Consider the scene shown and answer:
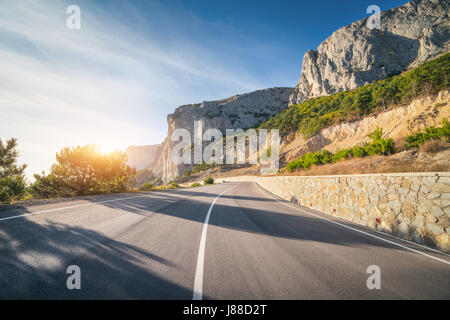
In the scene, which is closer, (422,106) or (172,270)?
(172,270)

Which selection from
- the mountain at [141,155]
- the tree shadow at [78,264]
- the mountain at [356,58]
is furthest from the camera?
the mountain at [141,155]

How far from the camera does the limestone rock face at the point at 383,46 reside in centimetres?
6269

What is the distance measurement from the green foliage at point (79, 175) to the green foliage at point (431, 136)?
844 inches

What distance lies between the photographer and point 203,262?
9.96ft

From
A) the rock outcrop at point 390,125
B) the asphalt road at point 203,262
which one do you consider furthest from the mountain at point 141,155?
the asphalt road at point 203,262

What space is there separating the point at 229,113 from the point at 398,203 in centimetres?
11293

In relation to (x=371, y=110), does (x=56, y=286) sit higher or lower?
lower

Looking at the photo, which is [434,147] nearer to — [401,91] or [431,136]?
[431,136]

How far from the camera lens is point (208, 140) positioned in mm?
105875

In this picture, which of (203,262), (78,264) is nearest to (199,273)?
(203,262)

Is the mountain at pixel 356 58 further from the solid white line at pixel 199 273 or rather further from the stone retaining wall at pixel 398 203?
the solid white line at pixel 199 273

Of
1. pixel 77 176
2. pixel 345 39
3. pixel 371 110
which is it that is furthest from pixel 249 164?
pixel 345 39
